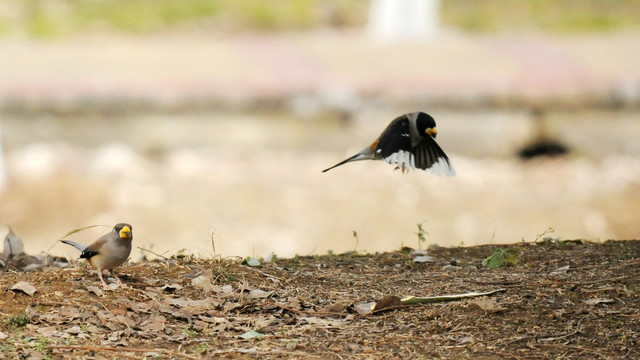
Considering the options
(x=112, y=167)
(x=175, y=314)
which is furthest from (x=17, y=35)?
(x=175, y=314)

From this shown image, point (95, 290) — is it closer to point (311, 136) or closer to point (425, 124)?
point (425, 124)

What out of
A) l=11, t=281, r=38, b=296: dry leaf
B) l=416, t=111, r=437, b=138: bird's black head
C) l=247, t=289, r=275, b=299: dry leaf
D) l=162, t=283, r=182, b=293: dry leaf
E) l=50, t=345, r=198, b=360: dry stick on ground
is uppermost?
l=416, t=111, r=437, b=138: bird's black head

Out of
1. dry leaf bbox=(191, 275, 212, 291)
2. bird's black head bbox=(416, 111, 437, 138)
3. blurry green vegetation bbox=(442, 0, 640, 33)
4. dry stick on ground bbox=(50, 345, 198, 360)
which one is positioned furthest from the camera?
blurry green vegetation bbox=(442, 0, 640, 33)

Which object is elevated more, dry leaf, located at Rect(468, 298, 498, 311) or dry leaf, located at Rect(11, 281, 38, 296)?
dry leaf, located at Rect(11, 281, 38, 296)

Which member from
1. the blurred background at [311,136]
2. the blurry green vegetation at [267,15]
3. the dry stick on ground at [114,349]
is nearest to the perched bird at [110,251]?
the dry stick on ground at [114,349]

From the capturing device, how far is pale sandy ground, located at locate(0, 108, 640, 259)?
9625 mm

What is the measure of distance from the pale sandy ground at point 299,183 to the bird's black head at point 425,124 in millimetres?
4222

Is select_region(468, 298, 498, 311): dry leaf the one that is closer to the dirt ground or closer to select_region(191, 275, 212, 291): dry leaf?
the dirt ground

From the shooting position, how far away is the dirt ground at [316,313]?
350 cm

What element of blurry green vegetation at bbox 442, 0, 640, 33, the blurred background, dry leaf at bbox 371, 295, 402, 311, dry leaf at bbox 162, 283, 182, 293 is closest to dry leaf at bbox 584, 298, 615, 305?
dry leaf at bbox 371, 295, 402, 311

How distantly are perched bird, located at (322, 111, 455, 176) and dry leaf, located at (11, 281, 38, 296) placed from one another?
1.74m

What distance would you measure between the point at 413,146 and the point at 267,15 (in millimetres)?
12571

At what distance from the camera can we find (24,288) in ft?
12.8

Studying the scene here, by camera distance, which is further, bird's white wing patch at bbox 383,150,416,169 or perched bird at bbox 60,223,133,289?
bird's white wing patch at bbox 383,150,416,169
